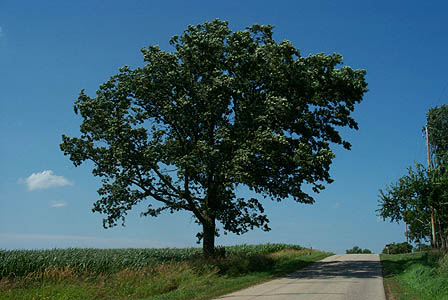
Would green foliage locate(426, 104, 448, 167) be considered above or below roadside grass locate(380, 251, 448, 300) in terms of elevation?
above

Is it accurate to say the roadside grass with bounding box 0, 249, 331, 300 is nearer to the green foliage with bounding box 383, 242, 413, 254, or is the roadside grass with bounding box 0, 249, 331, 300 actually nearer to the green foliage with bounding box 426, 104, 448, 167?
the green foliage with bounding box 426, 104, 448, 167

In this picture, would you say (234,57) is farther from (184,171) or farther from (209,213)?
(209,213)

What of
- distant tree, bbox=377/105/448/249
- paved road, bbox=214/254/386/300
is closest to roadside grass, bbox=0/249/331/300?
paved road, bbox=214/254/386/300

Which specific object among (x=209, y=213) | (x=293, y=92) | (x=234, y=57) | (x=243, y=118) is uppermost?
(x=234, y=57)

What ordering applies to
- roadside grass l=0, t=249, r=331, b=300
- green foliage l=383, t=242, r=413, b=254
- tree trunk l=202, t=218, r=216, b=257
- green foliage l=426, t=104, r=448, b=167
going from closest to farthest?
1. roadside grass l=0, t=249, r=331, b=300
2. tree trunk l=202, t=218, r=216, b=257
3. green foliage l=426, t=104, r=448, b=167
4. green foliage l=383, t=242, r=413, b=254

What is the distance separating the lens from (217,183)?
94.0 feet

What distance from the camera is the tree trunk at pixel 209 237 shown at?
29.0m

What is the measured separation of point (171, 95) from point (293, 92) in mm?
8378

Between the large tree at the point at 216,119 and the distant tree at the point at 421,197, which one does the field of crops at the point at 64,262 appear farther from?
the distant tree at the point at 421,197

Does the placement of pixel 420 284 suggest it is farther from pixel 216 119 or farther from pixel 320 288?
pixel 216 119

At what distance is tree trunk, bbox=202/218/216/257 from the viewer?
95.0ft

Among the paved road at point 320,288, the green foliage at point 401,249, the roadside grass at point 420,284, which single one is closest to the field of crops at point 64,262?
the paved road at point 320,288

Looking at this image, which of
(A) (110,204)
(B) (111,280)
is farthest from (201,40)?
(B) (111,280)

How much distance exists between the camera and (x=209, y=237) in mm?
29219
